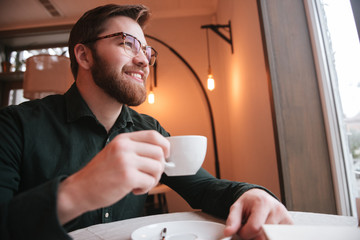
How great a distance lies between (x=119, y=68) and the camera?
1.05 metres

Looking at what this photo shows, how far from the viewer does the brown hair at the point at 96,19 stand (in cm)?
113

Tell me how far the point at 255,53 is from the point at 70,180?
5.54 ft

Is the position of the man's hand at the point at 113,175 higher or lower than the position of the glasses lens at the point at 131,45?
lower

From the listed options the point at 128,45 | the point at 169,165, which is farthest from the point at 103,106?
the point at 169,165

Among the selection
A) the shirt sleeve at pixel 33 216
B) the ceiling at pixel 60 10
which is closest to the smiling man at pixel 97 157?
the shirt sleeve at pixel 33 216

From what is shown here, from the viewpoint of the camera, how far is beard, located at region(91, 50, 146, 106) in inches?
39.5

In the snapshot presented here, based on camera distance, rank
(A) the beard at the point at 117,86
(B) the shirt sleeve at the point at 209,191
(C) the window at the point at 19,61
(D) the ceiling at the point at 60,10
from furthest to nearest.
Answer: (C) the window at the point at 19,61 → (D) the ceiling at the point at 60,10 → (A) the beard at the point at 117,86 → (B) the shirt sleeve at the point at 209,191

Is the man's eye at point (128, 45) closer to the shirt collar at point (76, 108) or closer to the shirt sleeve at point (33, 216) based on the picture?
the shirt collar at point (76, 108)

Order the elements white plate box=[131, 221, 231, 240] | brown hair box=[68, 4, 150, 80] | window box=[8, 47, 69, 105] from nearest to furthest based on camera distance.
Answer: white plate box=[131, 221, 231, 240]
brown hair box=[68, 4, 150, 80]
window box=[8, 47, 69, 105]

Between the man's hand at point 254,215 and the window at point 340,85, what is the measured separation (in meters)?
0.82

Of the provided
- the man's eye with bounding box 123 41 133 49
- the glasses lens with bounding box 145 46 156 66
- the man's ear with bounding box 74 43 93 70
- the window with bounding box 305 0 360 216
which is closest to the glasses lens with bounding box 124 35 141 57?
the man's eye with bounding box 123 41 133 49

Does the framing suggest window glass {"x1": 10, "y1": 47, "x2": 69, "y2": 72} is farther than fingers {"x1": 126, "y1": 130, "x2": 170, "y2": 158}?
Yes

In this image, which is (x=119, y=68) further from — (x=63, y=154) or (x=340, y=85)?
(x=340, y=85)

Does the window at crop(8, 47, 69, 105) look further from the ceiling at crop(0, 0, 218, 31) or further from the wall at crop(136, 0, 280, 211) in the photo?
the wall at crop(136, 0, 280, 211)
